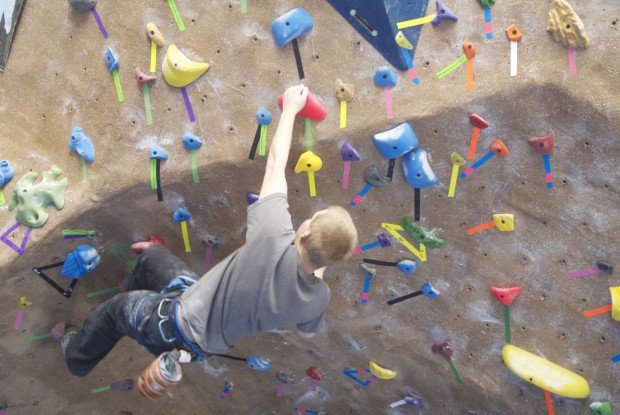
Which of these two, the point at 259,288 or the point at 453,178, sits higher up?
the point at 259,288

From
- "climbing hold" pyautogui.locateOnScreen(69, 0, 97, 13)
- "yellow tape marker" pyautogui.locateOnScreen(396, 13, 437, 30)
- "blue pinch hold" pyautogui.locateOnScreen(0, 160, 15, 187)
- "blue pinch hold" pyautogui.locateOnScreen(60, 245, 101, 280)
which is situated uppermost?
"climbing hold" pyautogui.locateOnScreen(69, 0, 97, 13)

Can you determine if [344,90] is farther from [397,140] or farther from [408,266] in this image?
[408,266]

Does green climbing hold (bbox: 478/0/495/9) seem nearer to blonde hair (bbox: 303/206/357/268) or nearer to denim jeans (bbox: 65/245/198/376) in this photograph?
blonde hair (bbox: 303/206/357/268)

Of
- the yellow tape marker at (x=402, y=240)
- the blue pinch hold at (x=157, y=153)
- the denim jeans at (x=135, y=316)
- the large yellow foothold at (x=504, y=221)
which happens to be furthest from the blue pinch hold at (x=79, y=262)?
the large yellow foothold at (x=504, y=221)

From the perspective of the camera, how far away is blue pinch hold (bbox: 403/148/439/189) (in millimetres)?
3643

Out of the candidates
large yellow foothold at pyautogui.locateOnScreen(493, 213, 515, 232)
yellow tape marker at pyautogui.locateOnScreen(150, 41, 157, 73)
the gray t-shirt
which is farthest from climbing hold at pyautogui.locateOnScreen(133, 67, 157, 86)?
large yellow foothold at pyautogui.locateOnScreen(493, 213, 515, 232)

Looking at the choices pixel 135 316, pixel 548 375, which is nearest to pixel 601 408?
pixel 548 375

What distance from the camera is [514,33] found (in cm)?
344

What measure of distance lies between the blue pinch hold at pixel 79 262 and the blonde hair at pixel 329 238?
1.90m

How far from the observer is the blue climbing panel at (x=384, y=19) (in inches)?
140

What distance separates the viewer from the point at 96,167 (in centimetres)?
401

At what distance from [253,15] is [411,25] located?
3.03ft

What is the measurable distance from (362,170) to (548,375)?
1.67 meters

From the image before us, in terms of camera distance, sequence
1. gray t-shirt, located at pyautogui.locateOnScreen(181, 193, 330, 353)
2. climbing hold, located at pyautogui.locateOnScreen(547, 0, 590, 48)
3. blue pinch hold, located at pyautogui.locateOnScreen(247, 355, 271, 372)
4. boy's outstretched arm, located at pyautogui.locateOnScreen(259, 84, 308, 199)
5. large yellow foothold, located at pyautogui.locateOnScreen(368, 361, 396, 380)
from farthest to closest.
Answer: blue pinch hold, located at pyautogui.locateOnScreen(247, 355, 271, 372), large yellow foothold, located at pyautogui.locateOnScreen(368, 361, 396, 380), climbing hold, located at pyautogui.locateOnScreen(547, 0, 590, 48), boy's outstretched arm, located at pyautogui.locateOnScreen(259, 84, 308, 199), gray t-shirt, located at pyautogui.locateOnScreen(181, 193, 330, 353)
